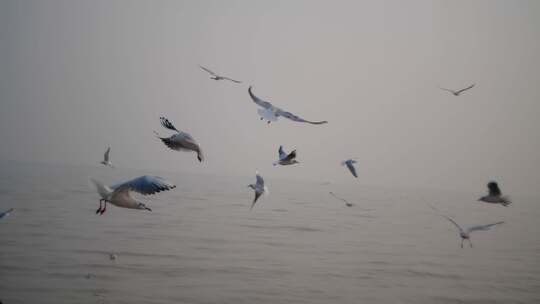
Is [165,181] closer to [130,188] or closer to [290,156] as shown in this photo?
[130,188]

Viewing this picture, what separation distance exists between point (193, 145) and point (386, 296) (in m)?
9.29

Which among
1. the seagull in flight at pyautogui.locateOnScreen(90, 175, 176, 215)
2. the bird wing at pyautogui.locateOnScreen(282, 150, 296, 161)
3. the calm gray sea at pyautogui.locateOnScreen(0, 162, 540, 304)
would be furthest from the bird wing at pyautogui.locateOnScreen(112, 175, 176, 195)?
the calm gray sea at pyautogui.locateOnScreen(0, 162, 540, 304)

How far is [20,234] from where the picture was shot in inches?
994

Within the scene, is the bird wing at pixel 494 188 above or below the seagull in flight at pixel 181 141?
above

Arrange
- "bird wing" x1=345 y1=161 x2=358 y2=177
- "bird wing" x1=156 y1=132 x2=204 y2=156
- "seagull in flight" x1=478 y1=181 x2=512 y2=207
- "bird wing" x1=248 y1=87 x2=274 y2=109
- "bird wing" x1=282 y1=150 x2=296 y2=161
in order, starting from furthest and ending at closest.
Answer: "bird wing" x1=345 y1=161 x2=358 y2=177 < "seagull in flight" x1=478 y1=181 x2=512 y2=207 < "bird wing" x1=282 y1=150 x2=296 y2=161 < "bird wing" x1=248 y1=87 x2=274 y2=109 < "bird wing" x1=156 y1=132 x2=204 y2=156

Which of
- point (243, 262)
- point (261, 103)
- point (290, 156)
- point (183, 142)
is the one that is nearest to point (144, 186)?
point (183, 142)

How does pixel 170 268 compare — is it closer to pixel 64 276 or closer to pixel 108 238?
pixel 64 276

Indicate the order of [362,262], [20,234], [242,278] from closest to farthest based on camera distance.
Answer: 1. [242,278]
2. [362,262]
3. [20,234]

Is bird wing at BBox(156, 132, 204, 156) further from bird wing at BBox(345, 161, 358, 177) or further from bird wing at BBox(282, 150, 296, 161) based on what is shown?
bird wing at BBox(345, 161, 358, 177)

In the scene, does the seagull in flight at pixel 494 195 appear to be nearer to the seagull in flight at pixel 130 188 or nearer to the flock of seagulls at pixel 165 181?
the flock of seagulls at pixel 165 181

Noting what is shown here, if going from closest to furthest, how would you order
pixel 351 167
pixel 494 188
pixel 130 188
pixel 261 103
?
1. pixel 130 188
2. pixel 261 103
3. pixel 494 188
4. pixel 351 167

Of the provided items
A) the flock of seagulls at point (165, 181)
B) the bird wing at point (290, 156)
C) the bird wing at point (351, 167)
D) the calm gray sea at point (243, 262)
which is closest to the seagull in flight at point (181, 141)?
the flock of seagulls at point (165, 181)

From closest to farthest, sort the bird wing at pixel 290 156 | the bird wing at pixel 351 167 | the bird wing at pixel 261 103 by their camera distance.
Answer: the bird wing at pixel 261 103, the bird wing at pixel 290 156, the bird wing at pixel 351 167

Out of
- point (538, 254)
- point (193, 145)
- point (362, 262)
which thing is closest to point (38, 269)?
point (193, 145)
